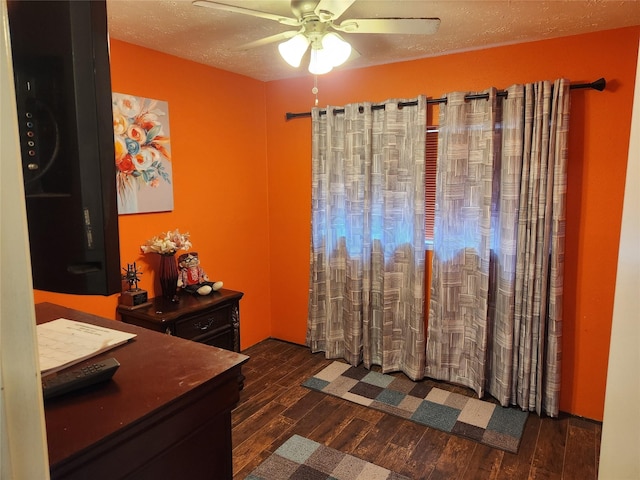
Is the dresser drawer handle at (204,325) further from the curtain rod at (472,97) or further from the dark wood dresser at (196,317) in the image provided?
the curtain rod at (472,97)

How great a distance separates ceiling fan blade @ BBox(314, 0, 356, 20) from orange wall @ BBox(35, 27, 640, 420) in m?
1.41

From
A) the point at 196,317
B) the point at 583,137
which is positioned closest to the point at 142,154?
the point at 196,317

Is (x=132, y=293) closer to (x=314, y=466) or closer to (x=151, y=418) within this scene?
(x=314, y=466)

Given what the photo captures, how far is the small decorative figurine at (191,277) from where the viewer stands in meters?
2.94

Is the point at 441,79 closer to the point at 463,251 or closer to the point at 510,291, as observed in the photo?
the point at 463,251

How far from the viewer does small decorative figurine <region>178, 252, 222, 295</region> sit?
294 centimetres

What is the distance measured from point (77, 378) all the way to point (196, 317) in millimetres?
1644

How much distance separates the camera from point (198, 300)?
9.16ft

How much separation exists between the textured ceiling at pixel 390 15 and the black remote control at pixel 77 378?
1.74 metres

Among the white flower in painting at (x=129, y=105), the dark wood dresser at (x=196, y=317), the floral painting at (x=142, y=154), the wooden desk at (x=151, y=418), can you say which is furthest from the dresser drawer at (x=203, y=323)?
the white flower in painting at (x=129, y=105)

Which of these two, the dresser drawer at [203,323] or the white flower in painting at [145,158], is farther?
the white flower in painting at [145,158]

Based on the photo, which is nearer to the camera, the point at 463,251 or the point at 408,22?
the point at 408,22

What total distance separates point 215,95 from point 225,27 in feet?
3.05

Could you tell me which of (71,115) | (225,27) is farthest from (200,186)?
(71,115)
